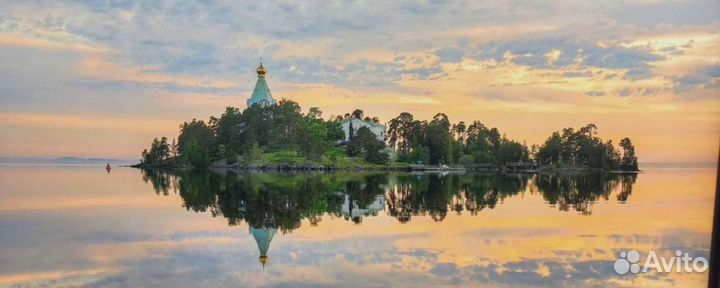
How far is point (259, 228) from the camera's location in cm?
1332

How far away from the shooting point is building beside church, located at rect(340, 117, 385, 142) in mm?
94062

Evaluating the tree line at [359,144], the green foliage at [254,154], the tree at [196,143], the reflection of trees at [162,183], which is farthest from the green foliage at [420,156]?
the reflection of trees at [162,183]

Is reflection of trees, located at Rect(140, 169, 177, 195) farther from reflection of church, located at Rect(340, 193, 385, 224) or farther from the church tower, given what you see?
the church tower

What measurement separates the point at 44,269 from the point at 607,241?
32.4 feet

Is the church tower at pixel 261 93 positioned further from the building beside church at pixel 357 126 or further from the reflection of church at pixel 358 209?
the reflection of church at pixel 358 209

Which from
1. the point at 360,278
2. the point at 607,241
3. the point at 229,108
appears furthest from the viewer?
the point at 229,108

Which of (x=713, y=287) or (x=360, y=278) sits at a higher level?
(x=713, y=287)

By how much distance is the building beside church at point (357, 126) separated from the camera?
9406cm

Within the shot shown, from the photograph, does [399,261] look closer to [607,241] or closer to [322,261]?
[322,261]

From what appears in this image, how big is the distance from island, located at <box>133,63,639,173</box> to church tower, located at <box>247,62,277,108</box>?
15cm

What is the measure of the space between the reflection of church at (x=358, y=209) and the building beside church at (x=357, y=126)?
70491mm

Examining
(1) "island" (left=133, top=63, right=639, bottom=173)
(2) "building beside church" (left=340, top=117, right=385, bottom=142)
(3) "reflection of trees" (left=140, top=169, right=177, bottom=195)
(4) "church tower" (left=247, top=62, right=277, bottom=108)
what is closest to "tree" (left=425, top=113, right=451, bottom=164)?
(1) "island" (left=133, top=63, right=639, bottom=173)

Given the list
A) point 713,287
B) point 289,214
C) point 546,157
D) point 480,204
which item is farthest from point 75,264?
point 546,157

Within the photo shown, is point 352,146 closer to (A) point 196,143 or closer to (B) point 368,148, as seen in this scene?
(B) point 368,148
